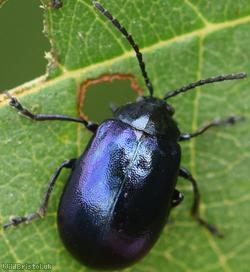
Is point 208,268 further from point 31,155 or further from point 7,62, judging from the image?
point 7,62

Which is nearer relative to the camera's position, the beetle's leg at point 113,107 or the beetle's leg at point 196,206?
the beetle's leg at point 196,206

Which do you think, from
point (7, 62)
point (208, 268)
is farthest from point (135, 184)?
point (7, 62)

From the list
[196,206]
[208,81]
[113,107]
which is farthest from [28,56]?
[196,206]

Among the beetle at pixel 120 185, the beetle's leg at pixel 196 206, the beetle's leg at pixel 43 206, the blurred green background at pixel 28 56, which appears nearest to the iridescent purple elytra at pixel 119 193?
the beetle at pixel 120 185

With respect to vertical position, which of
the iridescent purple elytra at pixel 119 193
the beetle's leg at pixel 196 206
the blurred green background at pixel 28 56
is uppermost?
the blurred green background at pixel 28 56

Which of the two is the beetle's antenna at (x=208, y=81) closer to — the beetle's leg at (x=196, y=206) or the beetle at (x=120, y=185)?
the beetle at (x=120, y=185)

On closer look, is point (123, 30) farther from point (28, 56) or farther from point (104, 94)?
point (28, 56)
